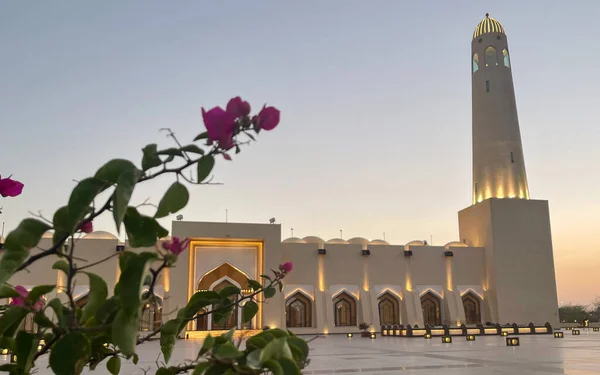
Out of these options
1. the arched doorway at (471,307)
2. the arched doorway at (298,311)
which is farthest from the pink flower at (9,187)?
the arched doorway at (471,307)

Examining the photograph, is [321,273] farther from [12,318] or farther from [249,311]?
[12,318]

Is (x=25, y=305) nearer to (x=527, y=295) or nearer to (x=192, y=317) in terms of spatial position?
(x=192, y=317)

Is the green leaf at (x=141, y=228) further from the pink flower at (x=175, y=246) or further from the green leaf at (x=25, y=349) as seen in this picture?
the green leaf at (x=25, y=349)

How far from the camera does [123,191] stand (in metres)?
0.76

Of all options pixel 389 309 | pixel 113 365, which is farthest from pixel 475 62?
pixel 113 365

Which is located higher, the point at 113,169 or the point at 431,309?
the point at 113,169

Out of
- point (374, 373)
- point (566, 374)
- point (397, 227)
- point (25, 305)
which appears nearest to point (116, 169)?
point (25, 305)

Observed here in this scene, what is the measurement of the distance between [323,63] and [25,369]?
55.5 feet

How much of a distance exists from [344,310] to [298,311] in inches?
80.8

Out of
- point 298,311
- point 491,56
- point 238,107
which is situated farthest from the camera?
point 491,56

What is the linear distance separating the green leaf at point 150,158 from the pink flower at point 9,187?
522 millimetres

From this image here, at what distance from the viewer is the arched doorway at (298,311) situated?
2245 cm

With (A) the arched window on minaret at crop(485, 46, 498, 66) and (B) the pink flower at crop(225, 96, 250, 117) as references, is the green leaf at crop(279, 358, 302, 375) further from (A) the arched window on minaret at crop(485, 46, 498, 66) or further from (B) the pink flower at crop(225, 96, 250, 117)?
(A) the arched window on minaret at crop(485, 46, 498, 66)

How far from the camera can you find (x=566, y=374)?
278 inches
